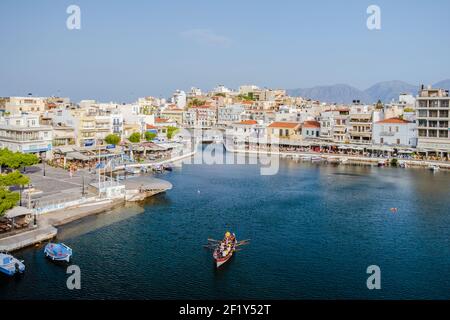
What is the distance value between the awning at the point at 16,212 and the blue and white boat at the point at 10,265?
148 inches

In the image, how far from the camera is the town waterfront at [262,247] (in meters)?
17.6

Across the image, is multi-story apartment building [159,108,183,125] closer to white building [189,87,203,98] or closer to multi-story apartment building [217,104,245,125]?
multi-story apartment building [217,104,245,125]

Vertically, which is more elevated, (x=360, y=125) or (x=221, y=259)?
(x=360, y=125)

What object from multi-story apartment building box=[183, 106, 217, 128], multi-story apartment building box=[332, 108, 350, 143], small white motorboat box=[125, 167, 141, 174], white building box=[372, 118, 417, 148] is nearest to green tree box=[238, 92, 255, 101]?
multi-story apartment building box=[183, 106, 217, 128]

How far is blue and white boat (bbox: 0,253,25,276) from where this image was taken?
711 inches

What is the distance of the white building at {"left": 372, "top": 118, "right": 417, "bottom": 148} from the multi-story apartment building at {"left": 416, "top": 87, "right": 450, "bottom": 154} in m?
1.60

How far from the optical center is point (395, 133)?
178 ft

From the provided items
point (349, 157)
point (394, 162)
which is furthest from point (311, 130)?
point (394, 162)

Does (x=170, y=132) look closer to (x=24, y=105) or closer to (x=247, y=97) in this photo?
(x=24, y=105)

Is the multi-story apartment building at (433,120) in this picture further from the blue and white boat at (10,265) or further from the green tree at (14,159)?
the blue and white boat at (10,265)

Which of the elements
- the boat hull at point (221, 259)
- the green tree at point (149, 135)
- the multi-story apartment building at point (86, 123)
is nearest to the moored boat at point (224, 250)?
the boat hull at point (221, 259)

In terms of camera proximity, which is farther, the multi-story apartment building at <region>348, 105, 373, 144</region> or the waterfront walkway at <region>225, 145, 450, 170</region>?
the multi-story apartment building at <region>348, 105, 373, 144</region>

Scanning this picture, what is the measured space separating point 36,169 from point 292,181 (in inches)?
751

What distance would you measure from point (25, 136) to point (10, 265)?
22596mm
